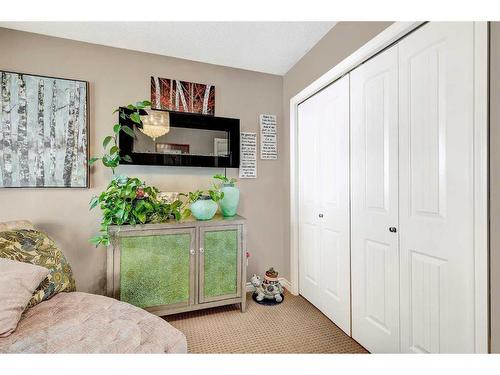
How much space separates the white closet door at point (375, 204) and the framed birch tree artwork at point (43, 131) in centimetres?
211

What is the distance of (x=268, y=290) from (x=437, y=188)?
1.61m

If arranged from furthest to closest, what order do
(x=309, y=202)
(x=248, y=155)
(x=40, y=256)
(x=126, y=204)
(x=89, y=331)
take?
(x=248, y=155)
(x=309, y=202)
(x=126, y=204)
(x=40, y=256)
(x=89, y=331)

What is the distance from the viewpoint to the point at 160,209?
1835 mm

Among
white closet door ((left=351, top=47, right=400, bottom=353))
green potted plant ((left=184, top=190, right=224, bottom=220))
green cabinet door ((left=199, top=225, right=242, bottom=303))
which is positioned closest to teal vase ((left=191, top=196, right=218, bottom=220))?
green potted plant ((left=184, top=190, right=224, bottom=220))

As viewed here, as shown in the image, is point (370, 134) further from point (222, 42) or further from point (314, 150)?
point (222, 42)

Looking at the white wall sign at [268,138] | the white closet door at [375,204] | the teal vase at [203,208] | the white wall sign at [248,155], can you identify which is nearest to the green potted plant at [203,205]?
the teal vase at [203,208]

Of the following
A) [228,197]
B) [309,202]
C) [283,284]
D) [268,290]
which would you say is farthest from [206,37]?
[283,284]

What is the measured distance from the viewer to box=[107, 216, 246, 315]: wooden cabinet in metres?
1.71

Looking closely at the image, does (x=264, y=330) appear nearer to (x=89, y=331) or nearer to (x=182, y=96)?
(x=89, y=331)

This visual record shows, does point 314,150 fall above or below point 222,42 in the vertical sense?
below

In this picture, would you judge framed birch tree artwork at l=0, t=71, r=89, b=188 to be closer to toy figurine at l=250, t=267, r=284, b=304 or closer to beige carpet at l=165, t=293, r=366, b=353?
beige carpet at l=165, t=293, r=366, b=353

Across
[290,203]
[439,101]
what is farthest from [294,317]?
[439,101]

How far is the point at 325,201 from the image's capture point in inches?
77.7
